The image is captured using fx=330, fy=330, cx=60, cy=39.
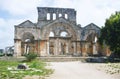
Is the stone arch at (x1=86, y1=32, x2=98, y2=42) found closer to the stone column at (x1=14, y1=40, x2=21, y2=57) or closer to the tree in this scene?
the stone column at (x1=14, y1=40, x2=21, y2=57)

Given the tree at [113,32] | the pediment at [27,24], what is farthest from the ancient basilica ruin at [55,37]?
the tree at [113,32]

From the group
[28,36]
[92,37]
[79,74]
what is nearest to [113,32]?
[92,37]

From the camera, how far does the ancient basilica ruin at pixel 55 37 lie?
60600mm

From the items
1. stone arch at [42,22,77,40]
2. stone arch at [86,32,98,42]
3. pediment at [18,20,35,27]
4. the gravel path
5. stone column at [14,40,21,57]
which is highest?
pediment at [18,20,35,27]

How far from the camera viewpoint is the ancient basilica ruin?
60600 millimetres

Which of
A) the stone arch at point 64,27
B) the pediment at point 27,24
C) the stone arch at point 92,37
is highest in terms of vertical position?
the pediment at point 27,24

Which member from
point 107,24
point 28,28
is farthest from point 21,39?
point 107,24

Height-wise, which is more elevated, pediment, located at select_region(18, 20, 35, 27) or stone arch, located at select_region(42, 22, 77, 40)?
pediment, located at select_region(18, 20, 35, 27)

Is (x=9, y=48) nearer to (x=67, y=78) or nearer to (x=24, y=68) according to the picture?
(x=24, y=68)

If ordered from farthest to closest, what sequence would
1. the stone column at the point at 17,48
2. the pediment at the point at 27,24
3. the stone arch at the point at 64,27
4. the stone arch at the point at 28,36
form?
1. the stone arch at the point at 28,36
2. the stone arch at the point at 64,27
3. the pediment at the point at 27,24
4. the stone column at the point at 17,48

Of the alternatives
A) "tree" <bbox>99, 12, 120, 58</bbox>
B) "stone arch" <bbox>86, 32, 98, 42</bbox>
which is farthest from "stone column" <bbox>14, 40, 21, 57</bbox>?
"tree" <bbox>99, 12, 120, 58</bbox>

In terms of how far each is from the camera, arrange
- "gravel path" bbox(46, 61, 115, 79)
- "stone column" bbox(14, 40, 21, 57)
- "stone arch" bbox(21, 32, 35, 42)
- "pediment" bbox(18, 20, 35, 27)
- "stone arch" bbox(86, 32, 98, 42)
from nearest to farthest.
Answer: "gravel path" bbox(46, 61, 115, 79), "stone column" bbox(14, 40, 21, 57), "pediment" bbox(18, 20, 35, 27), "stone arch" bbox(21, 32, 35, 42), "stone arch" bbox(86, 32, 98, 42)

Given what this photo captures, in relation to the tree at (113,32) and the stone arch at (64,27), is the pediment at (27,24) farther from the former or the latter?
the tree at (113,32)

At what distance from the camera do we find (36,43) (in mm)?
60438
